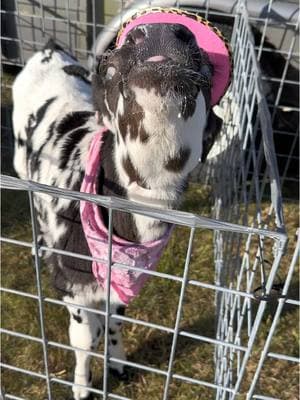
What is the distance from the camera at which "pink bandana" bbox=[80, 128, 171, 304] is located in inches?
53.9

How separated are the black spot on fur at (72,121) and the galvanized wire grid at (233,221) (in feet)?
1.50

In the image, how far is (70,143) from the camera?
1780 millimetres

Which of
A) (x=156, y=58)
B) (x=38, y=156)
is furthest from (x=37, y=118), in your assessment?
(x=156, y=58)

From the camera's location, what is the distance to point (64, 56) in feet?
7.81

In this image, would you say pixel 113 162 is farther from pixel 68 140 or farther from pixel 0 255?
pixel 0 255

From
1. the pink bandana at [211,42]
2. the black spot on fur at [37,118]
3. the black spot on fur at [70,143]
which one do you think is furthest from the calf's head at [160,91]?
the black spot on fur at [37,118]

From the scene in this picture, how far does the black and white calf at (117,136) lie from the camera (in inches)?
43.5

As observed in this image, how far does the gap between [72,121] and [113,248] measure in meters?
0.74

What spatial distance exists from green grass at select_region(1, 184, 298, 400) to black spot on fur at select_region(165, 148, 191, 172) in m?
1.00

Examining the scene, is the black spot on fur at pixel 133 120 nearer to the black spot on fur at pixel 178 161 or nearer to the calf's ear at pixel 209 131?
the black spot on fur at pixel 178 161

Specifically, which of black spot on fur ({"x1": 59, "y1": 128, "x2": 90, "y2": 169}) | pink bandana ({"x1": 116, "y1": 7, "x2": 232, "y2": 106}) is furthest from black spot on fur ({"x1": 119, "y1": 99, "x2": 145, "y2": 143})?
black spot on fur ({"x1": 59, "y1": 128, "x2": 90, "y2": 169})

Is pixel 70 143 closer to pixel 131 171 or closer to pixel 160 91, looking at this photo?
pixel 131 171

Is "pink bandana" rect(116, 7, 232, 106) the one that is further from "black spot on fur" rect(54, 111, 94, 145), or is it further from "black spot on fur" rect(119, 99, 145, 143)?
"black spot on fur" rect(54, 111, 94, 145)

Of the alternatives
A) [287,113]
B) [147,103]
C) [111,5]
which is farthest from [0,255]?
[287,113]
